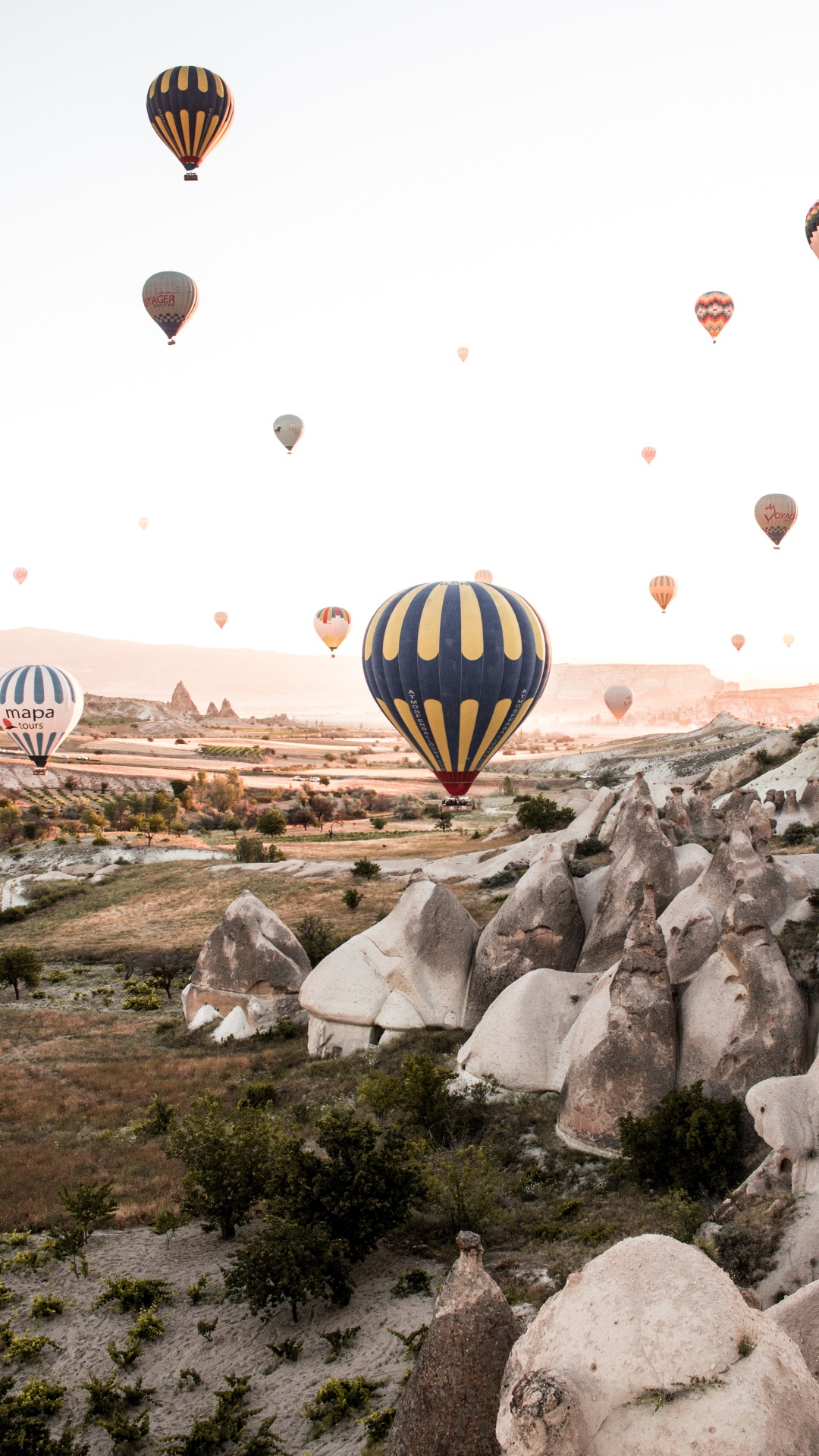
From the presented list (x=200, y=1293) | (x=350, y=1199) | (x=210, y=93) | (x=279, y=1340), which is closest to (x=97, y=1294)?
(x=200, y=1293)

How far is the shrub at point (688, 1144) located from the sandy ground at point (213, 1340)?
3574mm

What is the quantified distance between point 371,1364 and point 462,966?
44.5 feet

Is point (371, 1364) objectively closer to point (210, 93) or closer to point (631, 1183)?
point (631, 1183)

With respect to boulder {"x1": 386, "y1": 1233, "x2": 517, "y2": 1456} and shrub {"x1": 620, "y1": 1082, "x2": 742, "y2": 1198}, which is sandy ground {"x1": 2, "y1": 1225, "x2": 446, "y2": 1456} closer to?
boulder {"x1": 386, "y1": 1233, "x2": 517, "y2": 1456}

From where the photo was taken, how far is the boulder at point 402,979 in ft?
83.6

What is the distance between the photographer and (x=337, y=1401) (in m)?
11.7

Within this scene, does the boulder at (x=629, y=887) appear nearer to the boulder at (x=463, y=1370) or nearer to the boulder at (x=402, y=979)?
the boulder at (x=402, y=979)

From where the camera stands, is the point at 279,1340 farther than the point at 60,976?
No

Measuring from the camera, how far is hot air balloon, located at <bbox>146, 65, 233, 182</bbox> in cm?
4816

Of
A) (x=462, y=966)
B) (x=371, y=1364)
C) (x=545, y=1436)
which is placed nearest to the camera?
(x=545, y=1436)

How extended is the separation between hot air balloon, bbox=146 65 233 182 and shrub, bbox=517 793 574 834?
127 feet

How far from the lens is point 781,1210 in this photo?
1262 cm

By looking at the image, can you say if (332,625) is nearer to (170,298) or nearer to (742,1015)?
(170,298)

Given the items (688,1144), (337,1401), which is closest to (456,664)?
(688,1144)
